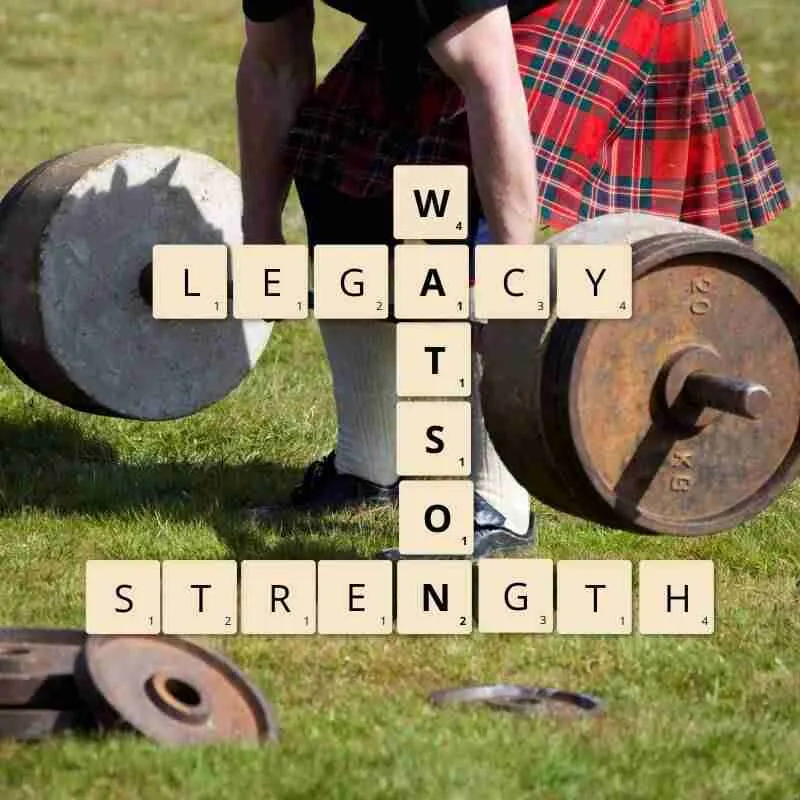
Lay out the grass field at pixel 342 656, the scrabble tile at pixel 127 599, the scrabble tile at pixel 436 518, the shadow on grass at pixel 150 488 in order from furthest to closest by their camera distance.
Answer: the shadow on grass at pixel 150 488 → the scrabble tile at pixel 436 518 → the scrabble tile at pixel 127 599 → the grass field at pixel 342 656

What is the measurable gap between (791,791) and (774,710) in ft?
1.55

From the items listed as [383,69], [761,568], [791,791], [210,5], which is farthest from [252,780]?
[210,5]

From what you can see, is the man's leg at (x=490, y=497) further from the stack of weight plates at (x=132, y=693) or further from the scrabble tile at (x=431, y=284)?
the stack of weight plates at (x=132, y=693)

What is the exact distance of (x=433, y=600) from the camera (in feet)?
14.1

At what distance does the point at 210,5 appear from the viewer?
15359 millimetres

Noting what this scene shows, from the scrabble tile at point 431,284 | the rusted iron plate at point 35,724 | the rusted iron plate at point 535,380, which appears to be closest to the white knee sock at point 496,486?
the rusted iron plate at point 535,380

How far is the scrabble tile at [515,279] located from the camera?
4.07 metres

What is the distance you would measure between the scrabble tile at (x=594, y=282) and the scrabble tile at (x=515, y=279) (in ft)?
0.11

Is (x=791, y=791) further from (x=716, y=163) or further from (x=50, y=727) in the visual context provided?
(x=716, y=163)

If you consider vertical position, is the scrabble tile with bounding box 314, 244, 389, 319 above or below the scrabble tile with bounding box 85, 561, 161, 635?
above

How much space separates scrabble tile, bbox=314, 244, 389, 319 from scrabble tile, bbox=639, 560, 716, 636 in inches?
30.2

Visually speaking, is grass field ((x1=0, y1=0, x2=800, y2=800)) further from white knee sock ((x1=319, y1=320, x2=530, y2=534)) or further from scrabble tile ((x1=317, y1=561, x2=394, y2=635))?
white knee sock ((x1=319, y1=320, x2=530, y2=534))

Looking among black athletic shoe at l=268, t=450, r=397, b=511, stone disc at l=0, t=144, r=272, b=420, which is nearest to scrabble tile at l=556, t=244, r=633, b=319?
black athletic shoe at l=268, t=450, r=397, b=511

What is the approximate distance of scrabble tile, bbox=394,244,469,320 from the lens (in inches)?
160
